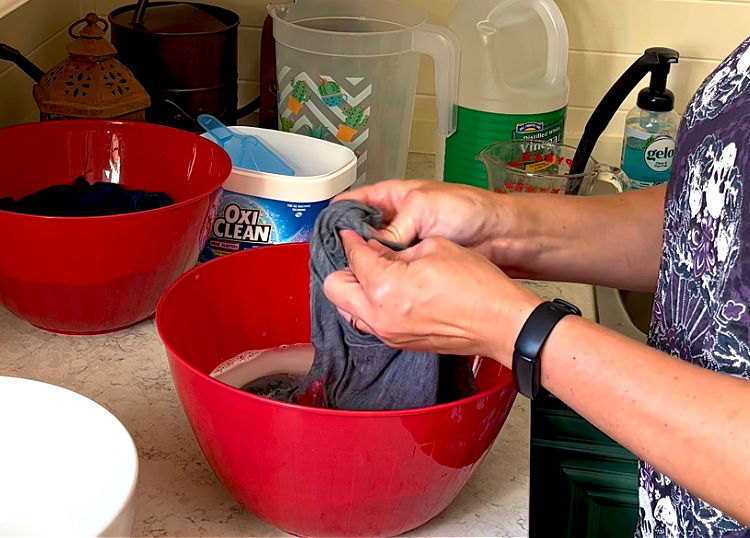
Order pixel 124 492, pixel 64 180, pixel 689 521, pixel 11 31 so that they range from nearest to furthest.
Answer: pixel 124 492 → pixel 689 521 → pixel 64 180 → pixel 11 31

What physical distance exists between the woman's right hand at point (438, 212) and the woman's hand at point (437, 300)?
0.14m

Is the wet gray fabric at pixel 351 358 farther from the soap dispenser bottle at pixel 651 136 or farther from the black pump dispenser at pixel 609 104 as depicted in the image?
the soap dispenser bottle at pixel 651 136

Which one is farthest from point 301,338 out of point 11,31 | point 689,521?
point 11,31

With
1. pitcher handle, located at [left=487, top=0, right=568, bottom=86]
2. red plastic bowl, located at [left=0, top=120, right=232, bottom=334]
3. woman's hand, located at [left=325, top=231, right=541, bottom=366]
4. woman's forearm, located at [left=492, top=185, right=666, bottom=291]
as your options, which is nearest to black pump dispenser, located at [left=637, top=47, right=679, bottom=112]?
pitcher handle, located at [left=487, top=0, right=568, bottom=86]

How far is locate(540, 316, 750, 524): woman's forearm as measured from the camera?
61 cm

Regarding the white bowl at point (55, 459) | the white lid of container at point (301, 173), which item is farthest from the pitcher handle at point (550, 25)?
the white bowl at point (55, 459)

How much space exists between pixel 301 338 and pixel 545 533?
45cm

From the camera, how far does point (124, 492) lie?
0.62 metres

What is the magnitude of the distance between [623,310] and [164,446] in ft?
2.34

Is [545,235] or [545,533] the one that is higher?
[545,235]

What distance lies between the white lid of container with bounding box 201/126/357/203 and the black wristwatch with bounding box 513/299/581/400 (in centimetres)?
47

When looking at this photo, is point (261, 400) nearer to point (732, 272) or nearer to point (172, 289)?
point (172, 289)

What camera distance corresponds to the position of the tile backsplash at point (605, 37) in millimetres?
1545

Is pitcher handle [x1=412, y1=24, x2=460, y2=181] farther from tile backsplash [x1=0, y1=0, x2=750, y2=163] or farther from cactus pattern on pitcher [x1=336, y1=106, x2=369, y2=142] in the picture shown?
tile backsplash [x1=0, y1=0, x2=750, y2=163]
